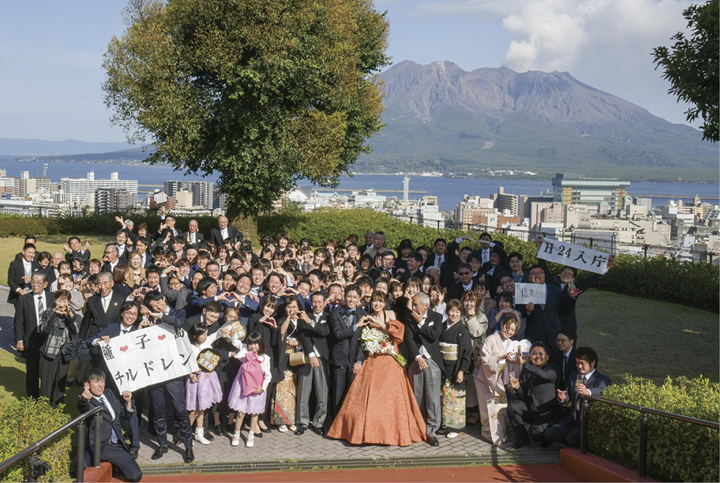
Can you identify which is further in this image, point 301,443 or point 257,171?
point 257,171

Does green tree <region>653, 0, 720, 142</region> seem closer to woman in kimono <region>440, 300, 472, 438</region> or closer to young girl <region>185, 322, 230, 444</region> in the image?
woman in kimono <region>440, 300, 472, 438</region>

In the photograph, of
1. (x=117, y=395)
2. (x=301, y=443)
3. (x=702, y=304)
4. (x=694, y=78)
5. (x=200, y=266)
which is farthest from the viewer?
(x=702, y=304)

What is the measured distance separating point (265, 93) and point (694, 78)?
45.8 feet

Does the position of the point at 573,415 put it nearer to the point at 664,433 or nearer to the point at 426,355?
the point at 664,433

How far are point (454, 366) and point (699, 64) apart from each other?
6715mm

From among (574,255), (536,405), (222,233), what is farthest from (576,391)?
(222,233)

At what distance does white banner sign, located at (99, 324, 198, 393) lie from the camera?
770 cm

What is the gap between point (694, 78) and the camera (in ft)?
34.8

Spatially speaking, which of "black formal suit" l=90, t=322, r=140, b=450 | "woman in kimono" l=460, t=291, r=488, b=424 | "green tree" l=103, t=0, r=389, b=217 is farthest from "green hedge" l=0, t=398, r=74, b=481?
"green tree" l=103, t=0, r=389, b=217

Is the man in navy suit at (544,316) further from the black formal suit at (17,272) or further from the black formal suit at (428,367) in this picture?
the black formal suit at (17,272)

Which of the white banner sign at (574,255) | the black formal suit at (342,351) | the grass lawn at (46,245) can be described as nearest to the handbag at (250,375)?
the black formal suit at (342,351)

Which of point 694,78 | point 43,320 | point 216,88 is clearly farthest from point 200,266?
point 216,88

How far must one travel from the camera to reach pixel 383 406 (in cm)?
Answer: 812

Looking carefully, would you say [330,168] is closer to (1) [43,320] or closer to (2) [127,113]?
(2) [127,113]
